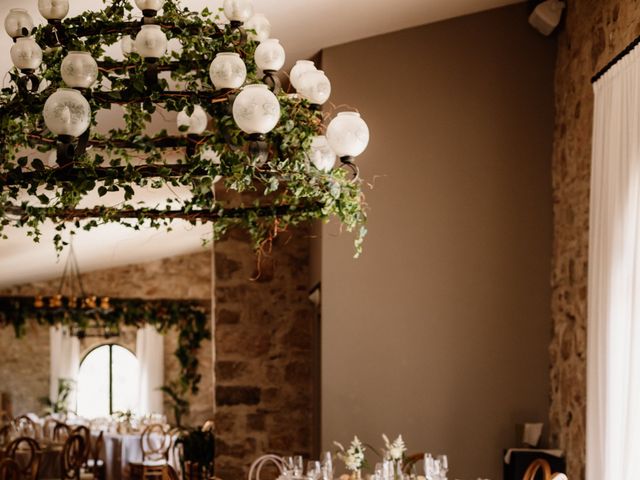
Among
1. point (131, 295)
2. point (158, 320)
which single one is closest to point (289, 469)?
point (158, 320)

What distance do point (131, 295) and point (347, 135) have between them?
455 inches

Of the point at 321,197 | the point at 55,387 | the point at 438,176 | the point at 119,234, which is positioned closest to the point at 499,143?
the point at 438,176

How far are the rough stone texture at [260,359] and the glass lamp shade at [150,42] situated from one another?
4.91 metres

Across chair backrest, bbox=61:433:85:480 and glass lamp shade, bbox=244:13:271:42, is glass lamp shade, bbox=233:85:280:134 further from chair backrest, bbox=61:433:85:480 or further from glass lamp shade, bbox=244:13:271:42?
chair backrest, bbox=61:433:85:480

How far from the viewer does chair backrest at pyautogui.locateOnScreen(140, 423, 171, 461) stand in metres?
11.4

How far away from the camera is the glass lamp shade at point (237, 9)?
3510 mm

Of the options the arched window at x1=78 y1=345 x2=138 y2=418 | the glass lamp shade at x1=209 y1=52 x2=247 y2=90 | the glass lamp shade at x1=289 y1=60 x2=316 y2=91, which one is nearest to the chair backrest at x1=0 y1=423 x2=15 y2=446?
the arched window at x1=78 y1=345 x2=138 y2=418

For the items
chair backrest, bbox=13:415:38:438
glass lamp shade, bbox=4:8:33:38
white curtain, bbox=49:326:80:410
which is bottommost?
Answer: chair backrest, bbox=13:415:38:438

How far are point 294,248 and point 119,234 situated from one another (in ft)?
13.6

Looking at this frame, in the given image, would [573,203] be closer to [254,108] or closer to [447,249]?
[447,249]

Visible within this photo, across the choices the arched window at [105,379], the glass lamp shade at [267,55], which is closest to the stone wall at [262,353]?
the glass lamp shade at [267,55]

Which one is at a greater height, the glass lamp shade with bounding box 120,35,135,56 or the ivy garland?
the glass lamp shade with bounding box 120,35,135,56

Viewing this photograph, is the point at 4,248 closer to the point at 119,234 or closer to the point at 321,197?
the point at 119,234

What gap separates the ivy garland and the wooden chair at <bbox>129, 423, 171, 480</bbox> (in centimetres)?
242
